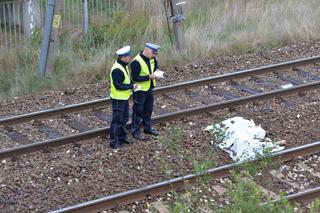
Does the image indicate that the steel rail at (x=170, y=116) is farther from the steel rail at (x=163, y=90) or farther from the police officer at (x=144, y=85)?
the steel rail at (x=163, y=90)

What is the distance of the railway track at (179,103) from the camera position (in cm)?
1110

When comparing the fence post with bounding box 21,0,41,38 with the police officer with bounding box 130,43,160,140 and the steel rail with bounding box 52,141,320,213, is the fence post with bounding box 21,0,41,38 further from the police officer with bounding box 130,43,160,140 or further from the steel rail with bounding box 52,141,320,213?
the steel rail with bounding box 52,141,320,213

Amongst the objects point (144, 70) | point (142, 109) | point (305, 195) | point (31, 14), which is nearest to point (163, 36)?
point (31, 14)

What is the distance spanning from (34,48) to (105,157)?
678cm

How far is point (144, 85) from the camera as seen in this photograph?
10.7m

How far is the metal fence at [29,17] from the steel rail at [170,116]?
5.99m

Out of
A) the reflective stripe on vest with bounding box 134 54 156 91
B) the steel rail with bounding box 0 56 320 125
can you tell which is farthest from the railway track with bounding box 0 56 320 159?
the reflective stripe on vest with bounding box 134 54 156 91

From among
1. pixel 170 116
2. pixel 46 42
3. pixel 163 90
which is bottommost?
pixel 170 116

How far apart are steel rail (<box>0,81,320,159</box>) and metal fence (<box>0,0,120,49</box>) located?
19.7ft

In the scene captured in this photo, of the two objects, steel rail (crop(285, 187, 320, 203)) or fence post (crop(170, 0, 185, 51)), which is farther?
fence post (crop(170, 0, 185, 51))

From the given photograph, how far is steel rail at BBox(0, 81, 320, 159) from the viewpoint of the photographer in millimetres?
10446

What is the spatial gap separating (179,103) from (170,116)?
92cm

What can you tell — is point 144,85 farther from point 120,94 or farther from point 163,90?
point 163,90

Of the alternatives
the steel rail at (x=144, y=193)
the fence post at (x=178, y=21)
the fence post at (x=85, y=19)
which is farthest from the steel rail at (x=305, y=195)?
the fence post at (x=85, y=19)
